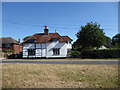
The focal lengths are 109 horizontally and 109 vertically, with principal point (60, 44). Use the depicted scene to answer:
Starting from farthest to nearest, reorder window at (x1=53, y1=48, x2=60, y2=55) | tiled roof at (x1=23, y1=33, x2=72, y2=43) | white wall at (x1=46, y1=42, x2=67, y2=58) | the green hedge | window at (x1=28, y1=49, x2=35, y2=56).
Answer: window at (x1=28, y1=49, x2=35, y2=56), tiled roof at (x1=23, y1=33, x2=72, y2=43), window at (x1=53, y1=48, x2=60, y2=55), white wall at (x1=46, y1=42, x2=67, y2=58), the green hedge

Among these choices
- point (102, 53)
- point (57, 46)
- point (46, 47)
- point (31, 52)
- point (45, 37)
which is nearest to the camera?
point (102, 53)

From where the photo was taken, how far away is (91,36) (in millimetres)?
28547

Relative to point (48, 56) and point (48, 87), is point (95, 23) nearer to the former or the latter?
point (48, 56)

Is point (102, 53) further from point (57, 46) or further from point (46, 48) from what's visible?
point (46, 48)

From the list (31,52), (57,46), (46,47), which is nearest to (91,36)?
(57,46)

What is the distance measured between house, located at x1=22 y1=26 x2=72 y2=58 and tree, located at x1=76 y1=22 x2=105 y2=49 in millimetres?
5317

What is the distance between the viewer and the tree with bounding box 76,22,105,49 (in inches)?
1126

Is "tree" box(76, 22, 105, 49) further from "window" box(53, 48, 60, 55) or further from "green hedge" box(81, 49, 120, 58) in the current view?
"window" box(53, 48, 60, 55)

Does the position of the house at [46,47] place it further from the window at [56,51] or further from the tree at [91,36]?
the tree at [91,36]

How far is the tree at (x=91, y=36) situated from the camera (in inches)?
1126

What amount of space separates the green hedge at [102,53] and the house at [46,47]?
499 cm

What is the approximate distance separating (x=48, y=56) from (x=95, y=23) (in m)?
16.0

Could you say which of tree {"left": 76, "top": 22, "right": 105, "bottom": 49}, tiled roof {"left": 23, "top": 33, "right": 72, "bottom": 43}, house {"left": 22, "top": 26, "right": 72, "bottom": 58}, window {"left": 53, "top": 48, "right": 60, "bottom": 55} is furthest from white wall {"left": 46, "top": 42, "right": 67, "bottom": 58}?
tree {"left": 76, "top": 22, "right": 105, "bottom": 49}

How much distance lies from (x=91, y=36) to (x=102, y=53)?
249 inches
